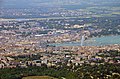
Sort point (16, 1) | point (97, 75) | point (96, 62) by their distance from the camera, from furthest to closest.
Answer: point (16, 1) → point (96, 62) → point (97, 75)

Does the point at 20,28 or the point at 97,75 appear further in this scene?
the point at 20,28

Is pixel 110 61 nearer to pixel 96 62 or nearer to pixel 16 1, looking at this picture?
pixel 96 62

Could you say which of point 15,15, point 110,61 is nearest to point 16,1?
point 15,15

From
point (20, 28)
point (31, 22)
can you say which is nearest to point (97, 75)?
point (20, 28)

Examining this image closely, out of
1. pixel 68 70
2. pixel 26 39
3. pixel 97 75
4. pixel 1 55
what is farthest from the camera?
pixel 26 39

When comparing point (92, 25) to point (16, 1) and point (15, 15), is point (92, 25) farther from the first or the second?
point (16, 1)

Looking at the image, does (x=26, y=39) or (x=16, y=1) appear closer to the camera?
(x=26, y=39)

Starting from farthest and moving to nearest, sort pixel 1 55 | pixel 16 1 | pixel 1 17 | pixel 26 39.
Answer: pixel 16 1
pixel 1 17
pixel 26 39
pixel 1 55

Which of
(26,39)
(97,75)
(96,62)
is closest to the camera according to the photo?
(97,75)
